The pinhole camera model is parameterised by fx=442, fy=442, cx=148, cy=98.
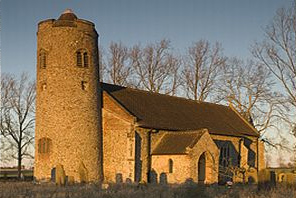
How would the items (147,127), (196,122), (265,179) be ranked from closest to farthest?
1. (265,179)
2. (147,127)
3. (196,122)

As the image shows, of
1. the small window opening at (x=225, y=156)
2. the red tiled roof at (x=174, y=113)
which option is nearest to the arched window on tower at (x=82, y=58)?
the red tiled roof at (x=174, y=113)

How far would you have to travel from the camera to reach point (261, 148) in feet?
147

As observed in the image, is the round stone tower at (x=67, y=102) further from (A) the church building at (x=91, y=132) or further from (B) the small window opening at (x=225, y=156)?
(B) the small window opening at (x=225, y=156)

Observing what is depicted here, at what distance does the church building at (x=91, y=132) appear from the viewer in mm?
29438

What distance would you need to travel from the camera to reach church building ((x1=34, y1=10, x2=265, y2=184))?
96.6 feet

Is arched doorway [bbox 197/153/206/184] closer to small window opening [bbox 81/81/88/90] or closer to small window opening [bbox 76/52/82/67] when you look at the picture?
small window opening [bbox 81/81/88/90]

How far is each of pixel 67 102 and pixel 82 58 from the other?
3.29m

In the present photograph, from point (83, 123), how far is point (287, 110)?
67.5ft

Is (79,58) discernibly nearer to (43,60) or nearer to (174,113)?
(43,60)

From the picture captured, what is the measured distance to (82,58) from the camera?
30484 millimetres

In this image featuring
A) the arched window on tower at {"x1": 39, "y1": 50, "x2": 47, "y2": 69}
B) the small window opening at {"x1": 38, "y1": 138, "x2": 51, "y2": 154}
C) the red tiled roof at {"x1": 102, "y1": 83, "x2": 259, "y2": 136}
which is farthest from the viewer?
the red tiled roof at {"x1": 102, "y1": 83, "x2": 259, "y2": 136}

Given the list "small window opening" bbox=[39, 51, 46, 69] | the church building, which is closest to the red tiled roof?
the church building

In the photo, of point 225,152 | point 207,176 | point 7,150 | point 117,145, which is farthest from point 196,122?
point 7,150

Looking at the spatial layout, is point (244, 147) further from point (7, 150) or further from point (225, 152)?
point (7, 150)
